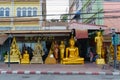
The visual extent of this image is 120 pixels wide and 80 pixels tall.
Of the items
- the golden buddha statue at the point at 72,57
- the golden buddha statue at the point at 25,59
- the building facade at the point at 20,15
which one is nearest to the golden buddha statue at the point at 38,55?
the golden buddha statue at the point at 25,59

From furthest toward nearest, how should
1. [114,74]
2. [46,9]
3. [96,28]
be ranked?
[46,9], [96,28], [114,74]

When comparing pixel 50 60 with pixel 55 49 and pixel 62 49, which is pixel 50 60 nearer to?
pixel 55 49

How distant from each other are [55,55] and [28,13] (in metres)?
18.8

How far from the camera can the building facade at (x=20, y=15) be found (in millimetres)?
45031

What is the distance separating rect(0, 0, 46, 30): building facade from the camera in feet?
148

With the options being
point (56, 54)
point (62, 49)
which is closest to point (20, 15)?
point (56, 54)

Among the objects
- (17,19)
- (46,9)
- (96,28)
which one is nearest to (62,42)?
(96,28)

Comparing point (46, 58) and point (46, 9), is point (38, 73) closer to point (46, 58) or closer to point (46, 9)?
point (46, 58)

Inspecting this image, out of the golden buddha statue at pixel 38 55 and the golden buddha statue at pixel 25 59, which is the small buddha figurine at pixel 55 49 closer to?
the golden buddha statue at pixel 38 55

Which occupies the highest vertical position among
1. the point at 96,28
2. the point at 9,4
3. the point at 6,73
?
the point at 9,4

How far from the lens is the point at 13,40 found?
28.7 meters

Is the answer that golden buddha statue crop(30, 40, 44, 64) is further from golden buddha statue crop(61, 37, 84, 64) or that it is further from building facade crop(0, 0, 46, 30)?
building facade crop(0, 0, 46, 30)

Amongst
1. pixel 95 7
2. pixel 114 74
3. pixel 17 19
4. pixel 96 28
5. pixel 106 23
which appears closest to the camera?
pixel 114 74

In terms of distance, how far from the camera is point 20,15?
4622cm
